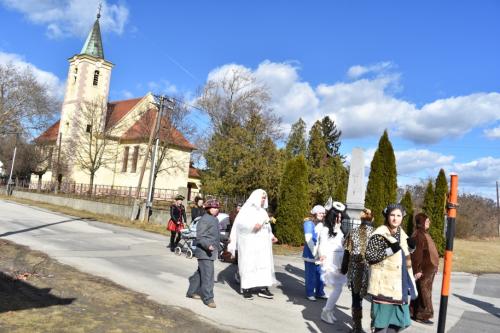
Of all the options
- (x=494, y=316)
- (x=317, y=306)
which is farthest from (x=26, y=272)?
(x=494, y=316)

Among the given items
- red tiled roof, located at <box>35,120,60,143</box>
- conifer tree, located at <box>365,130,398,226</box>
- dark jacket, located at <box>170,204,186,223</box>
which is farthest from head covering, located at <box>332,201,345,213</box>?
red tiled roof, located at <box>35,120,60,143</box>

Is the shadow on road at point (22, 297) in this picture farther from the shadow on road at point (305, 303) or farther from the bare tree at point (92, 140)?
the bare tree at point (92, 140)

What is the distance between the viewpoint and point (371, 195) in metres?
19.8

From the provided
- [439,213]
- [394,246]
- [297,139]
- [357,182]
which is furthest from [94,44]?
[394,246]

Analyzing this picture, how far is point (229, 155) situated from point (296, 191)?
846 centimetres

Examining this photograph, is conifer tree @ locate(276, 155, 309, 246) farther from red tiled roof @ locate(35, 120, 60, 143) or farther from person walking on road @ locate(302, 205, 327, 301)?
red tiled roof @ locate(35, 120, 60, 143)

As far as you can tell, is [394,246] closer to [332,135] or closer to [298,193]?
[298,193]

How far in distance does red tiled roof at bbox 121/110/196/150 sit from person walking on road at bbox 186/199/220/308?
35.3m

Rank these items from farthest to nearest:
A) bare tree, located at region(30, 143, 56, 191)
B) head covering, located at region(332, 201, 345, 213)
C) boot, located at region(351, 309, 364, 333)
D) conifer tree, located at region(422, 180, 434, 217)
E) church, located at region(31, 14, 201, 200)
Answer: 1. bare tree, located at region(30, 143, 56, 191)
2. church, located at region(31, 14, 201, 200)
3. conifer tree, located at region(422, 180, 434, 217)
4. head covering, located at region(332, 201, 345, 213)
5. boot, located at region(351, 309, 364, 333)

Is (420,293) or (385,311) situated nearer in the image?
(385,311)

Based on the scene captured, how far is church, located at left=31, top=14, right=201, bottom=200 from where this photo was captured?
4569 centimetres

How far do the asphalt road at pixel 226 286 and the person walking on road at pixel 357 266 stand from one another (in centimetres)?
89

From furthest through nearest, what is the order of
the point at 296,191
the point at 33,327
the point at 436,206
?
the point at 436,206 → the point at 296,191 → the point at 33,327

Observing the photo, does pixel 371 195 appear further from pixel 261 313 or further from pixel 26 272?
pixel 26 272
